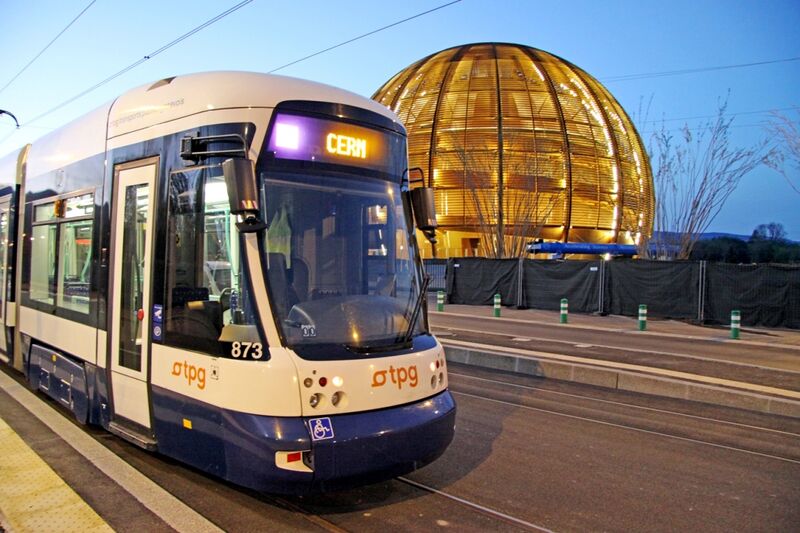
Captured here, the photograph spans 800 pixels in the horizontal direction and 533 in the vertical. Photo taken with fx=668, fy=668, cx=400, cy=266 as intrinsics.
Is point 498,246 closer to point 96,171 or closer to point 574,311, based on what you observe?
point 574,311

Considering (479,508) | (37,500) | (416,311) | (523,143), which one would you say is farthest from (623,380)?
(523,143)

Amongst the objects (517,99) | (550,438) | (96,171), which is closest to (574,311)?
(550,438)

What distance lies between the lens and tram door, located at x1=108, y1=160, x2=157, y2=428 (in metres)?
5.34

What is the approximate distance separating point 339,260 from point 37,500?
275 centimetres

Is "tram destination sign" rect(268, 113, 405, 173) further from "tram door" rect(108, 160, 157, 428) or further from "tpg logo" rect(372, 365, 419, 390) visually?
"tpg logo" rect(372, 365, 419, 390)

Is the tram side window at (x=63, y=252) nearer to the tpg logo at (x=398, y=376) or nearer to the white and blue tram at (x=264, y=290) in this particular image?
the white and blue tram at (x=264, y=290)

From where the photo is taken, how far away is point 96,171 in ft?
20.9

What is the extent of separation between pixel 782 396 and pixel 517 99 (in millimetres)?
47378

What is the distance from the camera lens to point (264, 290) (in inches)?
177

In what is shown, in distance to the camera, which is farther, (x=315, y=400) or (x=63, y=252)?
(x=63, y=252)

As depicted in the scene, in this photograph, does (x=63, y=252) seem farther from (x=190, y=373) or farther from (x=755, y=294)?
(x=755, y=294)

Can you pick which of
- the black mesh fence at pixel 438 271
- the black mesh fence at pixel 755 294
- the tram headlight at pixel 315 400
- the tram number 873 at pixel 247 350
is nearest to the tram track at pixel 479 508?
the tram headlight at pixel 315 400

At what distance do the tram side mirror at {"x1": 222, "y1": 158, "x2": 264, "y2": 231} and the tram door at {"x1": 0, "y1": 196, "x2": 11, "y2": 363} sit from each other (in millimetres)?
6243

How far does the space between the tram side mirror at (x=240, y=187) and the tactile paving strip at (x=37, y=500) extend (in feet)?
7.32
